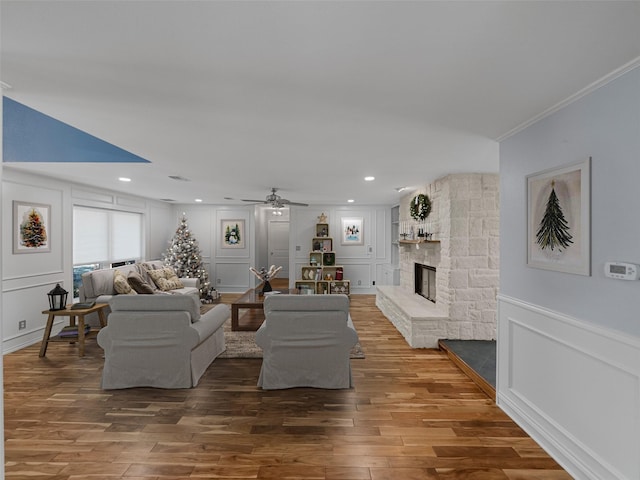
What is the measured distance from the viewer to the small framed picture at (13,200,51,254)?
442cm

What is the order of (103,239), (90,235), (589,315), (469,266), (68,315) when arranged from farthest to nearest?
(103,239)
(90,235)
(469,266)
(68,315)
(589,315)

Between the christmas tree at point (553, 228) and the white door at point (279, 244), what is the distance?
30.5 ft

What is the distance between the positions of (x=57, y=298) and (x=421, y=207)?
17.7 feet

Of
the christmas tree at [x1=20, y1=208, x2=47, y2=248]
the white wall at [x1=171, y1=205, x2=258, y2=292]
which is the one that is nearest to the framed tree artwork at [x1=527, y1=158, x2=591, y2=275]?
the christmas tree at [x1=20, y1=208, x2=47, y2=248]

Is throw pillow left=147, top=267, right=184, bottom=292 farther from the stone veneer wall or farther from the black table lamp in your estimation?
the stone veneer wall

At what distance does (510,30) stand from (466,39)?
17cm

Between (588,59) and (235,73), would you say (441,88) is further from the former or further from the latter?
(235,73)

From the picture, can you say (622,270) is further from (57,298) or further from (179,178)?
(57,298)

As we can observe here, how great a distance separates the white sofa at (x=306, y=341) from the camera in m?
3.26

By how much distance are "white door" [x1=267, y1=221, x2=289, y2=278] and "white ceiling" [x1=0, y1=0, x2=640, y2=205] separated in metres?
8.06

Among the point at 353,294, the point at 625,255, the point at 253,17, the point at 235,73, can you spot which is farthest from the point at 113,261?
the point at 625,255

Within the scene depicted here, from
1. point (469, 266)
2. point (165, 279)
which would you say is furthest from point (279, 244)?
point (469, 266)

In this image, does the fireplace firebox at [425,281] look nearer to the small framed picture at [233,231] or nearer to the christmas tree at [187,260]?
the christmas tree at [187,260]

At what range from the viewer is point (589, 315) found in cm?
203
